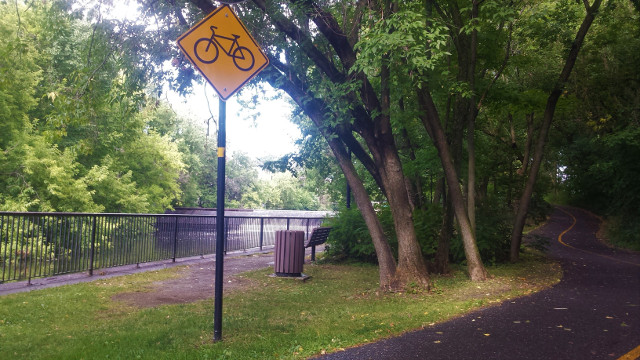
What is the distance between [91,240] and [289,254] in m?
4.21

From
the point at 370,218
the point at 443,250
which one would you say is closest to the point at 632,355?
the point at 370,218

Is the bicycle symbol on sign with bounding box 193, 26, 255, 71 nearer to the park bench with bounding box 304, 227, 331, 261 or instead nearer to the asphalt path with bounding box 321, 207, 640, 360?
the asphalt path with bounding box 321, 207, 640, 360

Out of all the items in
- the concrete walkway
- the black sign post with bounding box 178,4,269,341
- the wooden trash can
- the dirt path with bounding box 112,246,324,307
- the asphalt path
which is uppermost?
the black sign post with bounding box 178,4,269,341

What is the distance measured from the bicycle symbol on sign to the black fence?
17.0ft

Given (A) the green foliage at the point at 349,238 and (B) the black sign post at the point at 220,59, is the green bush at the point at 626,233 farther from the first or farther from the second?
(B) the black sign post at the point at 220,59

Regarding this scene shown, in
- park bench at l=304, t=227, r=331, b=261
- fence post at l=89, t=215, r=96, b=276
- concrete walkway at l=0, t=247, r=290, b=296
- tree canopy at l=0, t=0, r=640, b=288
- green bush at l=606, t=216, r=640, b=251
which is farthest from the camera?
green bush at l=606, t=216, r=640, b=251

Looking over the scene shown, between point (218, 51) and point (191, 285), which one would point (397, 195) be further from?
point (218, 51)

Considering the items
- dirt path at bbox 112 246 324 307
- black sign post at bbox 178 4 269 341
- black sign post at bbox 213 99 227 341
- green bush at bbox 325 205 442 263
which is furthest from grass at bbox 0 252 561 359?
green bush at bbox 325 205 442 263

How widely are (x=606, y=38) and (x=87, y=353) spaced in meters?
21.3

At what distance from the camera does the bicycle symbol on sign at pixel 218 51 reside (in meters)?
5.09

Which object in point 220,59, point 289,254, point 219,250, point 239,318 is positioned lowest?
point 239,318

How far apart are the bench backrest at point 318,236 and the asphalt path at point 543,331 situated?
586cm

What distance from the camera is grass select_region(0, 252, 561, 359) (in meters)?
4.73

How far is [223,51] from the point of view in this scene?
5207mm
